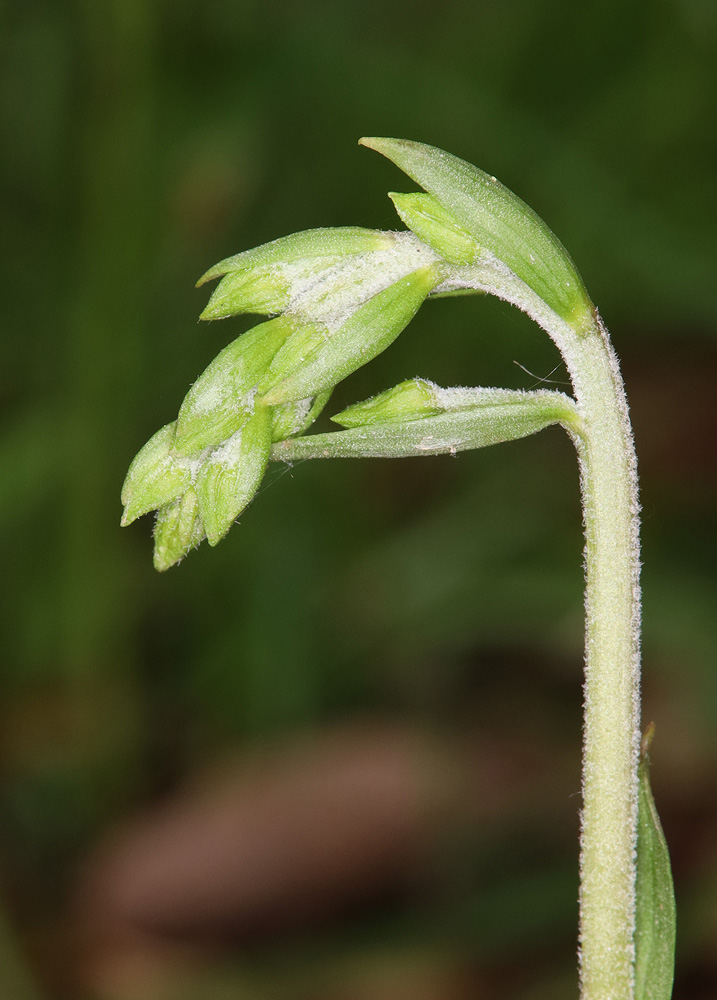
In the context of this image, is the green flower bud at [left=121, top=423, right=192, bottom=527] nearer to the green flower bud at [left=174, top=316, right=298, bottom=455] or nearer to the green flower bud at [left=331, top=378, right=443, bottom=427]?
the green flower bud at [left=174, top=316, right=298, bottom=455]

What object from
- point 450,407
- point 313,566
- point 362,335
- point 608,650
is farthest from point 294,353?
point 313,566

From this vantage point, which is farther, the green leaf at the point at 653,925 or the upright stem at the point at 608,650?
the green leaf at the point at 653,925

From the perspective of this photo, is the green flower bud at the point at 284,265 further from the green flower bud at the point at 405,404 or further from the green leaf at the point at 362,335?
the green flower bud at the point at 405,404

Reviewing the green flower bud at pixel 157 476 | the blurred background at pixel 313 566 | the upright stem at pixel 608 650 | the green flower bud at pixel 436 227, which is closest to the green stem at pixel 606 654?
the upright stem at pixel 608 650

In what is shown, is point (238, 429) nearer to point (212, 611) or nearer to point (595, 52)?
point (212, 611)

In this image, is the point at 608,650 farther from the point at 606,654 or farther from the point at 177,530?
the point at 177,530

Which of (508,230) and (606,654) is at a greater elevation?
(508,230)
